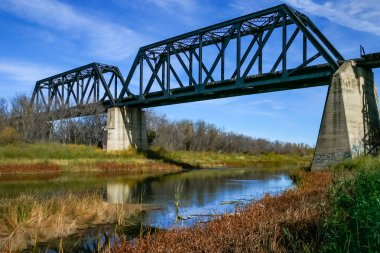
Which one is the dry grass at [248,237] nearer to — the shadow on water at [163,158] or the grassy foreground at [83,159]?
the grassy foreground at [83,159]

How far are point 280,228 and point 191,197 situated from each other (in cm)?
1395

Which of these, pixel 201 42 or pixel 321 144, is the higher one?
pixel 201 42

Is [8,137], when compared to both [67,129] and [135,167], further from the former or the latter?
[67,129]

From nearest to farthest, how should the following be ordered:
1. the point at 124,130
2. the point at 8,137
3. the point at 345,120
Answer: the point at 345,120
the point at 8,137
the point at 124,130

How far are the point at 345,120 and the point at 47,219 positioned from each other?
80.0 feet

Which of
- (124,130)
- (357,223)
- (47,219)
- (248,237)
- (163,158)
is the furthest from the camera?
(124,130)

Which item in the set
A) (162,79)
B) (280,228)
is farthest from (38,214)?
(162,79)

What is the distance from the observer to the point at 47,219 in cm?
1225

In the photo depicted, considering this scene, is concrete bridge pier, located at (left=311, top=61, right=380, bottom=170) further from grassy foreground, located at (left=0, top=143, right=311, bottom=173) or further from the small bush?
the small bush

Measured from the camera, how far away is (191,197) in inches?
A: 875

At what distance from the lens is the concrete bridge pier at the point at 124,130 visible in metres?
58.2

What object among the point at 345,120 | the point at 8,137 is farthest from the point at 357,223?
the point at 8,137

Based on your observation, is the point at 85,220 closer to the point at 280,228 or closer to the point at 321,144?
the point at 280,228

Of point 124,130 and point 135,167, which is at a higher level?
point 124,130
